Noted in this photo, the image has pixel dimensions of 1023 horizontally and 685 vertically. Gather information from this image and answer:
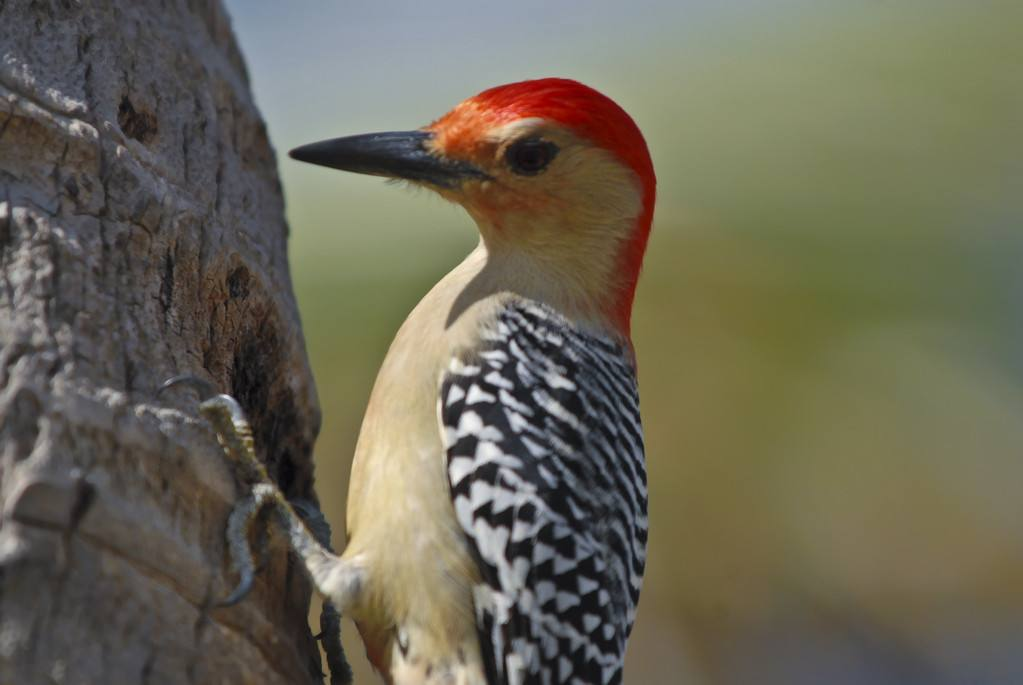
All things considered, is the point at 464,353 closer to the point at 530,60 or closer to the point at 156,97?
the point at 156,97

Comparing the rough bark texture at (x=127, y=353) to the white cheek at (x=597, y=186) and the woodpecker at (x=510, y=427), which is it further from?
the white cheek at (x=597, y=186)

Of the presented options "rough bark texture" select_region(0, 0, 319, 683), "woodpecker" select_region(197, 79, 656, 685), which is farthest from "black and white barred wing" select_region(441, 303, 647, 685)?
"rough bark texture" select_region(0, 0, 319, 683)

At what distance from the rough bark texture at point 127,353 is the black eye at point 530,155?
823mm

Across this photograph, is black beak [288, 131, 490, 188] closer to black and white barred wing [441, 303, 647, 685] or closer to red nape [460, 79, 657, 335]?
red nape [460, 79, 657, 335]

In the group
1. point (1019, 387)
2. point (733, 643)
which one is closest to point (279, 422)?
point (733, 643)

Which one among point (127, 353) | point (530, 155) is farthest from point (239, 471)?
point (530, 155)

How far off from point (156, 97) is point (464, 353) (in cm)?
114

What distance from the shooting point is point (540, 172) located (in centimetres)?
356

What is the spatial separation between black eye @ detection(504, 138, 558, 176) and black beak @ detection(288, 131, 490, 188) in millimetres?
98

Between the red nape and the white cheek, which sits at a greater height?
the red nape

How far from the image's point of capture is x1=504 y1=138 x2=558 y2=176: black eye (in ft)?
11.5

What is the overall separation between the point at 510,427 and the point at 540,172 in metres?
0.87

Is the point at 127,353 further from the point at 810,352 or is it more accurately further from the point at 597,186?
the point at 810,352

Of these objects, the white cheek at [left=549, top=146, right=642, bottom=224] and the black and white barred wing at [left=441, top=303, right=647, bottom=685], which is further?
the white cheek at [left=549, top=146, right=642, bottom=224]
